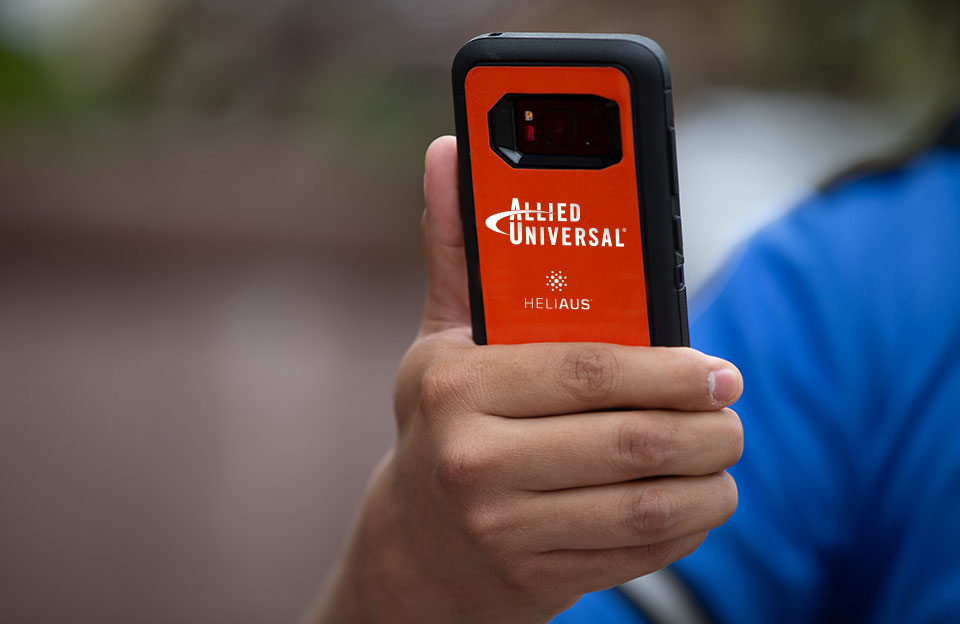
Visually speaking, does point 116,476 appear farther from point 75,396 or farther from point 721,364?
point 721,364

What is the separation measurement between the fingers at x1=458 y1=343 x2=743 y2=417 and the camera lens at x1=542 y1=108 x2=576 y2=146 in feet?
0.39

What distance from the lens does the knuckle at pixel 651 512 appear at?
0.49 metres

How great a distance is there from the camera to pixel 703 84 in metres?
2.44

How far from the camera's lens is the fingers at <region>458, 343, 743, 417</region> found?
0.49 m

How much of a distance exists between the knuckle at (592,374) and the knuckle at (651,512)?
0.19 ft

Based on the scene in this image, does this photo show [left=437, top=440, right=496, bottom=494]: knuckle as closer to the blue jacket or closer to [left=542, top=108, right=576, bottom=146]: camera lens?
[left=542, top=108, right=576, bottom=146]: camera lens

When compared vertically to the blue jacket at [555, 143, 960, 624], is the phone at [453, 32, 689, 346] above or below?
above

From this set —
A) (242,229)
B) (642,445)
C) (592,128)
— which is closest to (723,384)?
(642,445)

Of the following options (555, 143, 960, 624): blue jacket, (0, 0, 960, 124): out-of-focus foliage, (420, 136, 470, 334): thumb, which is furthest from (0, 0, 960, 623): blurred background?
(420, 136, 470, 334): thumb

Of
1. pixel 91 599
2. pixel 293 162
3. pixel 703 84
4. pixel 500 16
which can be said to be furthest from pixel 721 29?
pixel 91 599

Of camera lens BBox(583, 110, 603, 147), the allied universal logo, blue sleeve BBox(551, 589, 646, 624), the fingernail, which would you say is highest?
camera lens BBox(583, 110, 603, 147)

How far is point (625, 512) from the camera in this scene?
1.63 ft

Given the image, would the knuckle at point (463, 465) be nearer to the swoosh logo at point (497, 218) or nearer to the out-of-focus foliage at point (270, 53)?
the swoosh logo at point (497, 218)

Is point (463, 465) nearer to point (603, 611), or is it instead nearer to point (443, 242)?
point (443, 242)
